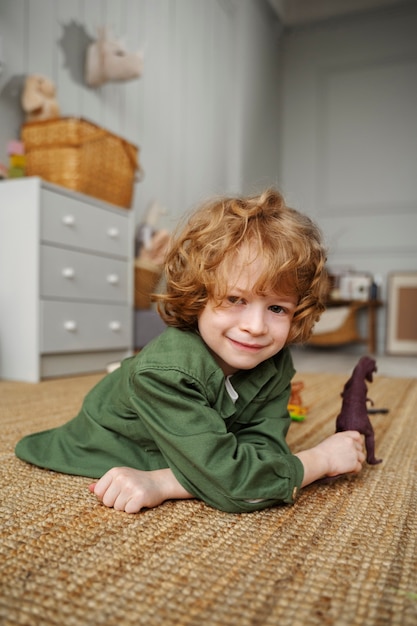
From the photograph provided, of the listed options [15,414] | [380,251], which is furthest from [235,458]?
[380,251]

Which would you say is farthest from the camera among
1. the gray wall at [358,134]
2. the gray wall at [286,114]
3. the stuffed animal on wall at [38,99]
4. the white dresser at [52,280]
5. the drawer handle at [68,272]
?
the gray wall at [358,134]

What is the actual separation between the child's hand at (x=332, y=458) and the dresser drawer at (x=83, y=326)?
1199 millimetres

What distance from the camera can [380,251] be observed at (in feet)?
13.1

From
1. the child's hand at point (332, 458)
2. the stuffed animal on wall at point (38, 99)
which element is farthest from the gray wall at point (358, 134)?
the child's hand at point (332, 458)

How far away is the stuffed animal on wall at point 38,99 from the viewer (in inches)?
73.4

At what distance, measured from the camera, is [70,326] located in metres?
1.78

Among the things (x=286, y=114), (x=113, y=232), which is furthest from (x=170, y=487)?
(x=286, y=114)

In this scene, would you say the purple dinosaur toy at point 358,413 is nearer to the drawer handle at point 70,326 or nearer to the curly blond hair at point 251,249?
the curly blond hair at point 251,249

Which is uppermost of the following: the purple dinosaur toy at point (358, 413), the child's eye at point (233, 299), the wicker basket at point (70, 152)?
the wicker basket at point (70, 152)

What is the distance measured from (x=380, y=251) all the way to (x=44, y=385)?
310cm

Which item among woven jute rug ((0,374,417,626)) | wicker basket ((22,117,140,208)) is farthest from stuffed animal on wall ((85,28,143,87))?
woven jute rug ((0,374,417,626))

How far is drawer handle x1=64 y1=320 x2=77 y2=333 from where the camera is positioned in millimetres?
Answer: 1769

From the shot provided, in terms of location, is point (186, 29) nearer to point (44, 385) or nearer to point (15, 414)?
point (44, 385)

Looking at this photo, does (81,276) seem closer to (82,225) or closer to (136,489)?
(82,225)
